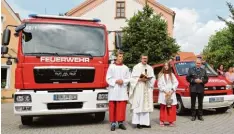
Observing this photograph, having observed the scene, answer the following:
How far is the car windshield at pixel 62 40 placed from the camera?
9305 millimetres

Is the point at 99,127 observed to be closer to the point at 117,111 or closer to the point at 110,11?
the point at 117,111

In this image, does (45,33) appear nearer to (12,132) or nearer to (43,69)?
(43,69)

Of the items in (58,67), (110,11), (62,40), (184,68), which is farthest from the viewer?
(110,11)

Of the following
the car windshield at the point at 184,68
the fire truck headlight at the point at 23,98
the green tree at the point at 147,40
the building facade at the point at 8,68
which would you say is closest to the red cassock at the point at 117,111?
the fire truck headlight at the point at 23,98

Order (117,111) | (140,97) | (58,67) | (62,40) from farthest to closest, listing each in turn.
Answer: (62,40)
(140,97)
(117,111)
(58,67)

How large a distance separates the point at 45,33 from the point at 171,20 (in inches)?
1185

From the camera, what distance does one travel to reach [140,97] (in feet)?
30.9

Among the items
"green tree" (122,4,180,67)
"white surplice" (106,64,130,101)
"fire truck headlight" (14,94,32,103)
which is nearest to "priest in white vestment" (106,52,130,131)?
"white surplice" (106,64,130,101)

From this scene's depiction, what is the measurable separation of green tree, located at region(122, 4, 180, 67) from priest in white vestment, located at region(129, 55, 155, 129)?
47.3 ft

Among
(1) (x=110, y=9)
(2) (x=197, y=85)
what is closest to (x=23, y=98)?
(2) (x=197, y=85)

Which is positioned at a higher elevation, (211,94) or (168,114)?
(211,94)

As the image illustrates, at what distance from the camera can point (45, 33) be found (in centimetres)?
950

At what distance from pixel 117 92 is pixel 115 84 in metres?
0.21

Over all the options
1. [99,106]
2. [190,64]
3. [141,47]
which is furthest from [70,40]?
[141,47]
